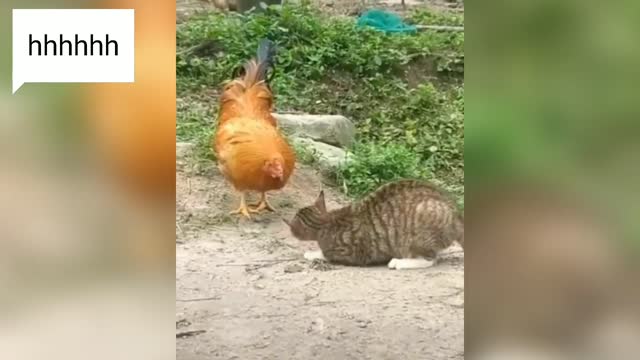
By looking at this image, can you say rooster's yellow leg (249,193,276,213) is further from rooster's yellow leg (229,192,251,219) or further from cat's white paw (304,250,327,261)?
cat's white paw (304,250,327,261)

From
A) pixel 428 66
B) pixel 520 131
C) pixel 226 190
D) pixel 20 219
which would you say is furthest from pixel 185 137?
pixel 520 131

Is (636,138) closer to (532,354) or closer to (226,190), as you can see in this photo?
(532,354)

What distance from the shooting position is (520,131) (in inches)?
159

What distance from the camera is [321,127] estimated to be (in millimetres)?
4027

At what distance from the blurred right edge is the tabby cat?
0.45ft

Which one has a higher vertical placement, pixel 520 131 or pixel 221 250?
pixel 520 131

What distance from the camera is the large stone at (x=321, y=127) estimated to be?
4.01 meters

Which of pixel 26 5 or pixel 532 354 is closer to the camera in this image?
pixel 26 5

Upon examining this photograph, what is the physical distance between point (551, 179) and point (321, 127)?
1121mm

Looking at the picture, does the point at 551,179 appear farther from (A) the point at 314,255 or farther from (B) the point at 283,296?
(B) the point at 283,296

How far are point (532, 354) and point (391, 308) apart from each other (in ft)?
2.45

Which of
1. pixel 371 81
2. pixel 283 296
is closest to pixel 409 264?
pixel 283 296

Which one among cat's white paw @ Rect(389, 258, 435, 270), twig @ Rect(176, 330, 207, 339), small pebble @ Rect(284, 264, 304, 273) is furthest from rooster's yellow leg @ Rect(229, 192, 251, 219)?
cat's white paw @ Rect(389, 258, 435, 270)

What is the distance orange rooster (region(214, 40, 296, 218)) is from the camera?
13.0ft
